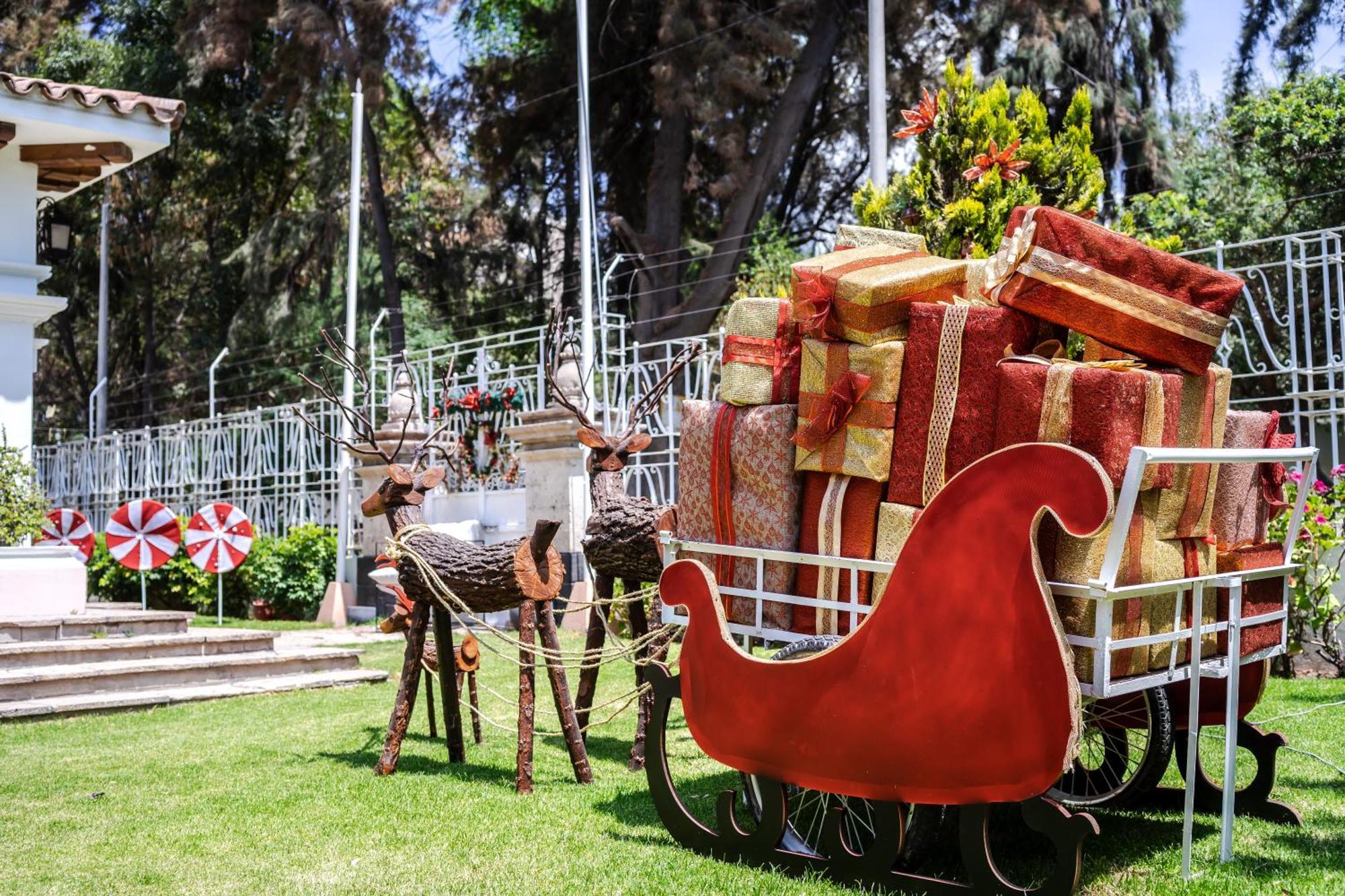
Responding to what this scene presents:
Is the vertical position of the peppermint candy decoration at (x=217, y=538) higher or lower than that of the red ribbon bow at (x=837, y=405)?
lower

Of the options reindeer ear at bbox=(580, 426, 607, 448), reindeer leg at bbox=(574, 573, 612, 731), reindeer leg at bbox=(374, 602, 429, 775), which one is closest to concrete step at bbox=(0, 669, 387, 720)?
reindeer leg at bbox=(574, 573, 612, 731)

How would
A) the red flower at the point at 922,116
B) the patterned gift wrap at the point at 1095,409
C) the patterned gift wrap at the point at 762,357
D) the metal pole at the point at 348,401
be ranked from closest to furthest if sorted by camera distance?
the patterned gift wrap at the point at 1095,409 → the patterned gift wrap at the point at 762,357 → the red flower at the point at 922,116 → the metal pole at the point at 348,401

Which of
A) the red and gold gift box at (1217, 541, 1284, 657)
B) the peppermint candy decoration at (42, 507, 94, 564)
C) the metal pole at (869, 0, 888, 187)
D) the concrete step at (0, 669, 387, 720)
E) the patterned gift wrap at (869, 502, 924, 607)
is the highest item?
the metal pole at (869, 0, 888, 187)

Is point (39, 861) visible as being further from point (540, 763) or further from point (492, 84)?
point (492, 84)

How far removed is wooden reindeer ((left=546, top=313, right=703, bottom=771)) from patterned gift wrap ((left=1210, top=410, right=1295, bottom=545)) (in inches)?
87.0

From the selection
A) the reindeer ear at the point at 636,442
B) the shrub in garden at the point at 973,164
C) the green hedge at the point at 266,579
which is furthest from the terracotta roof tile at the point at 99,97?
the shrub in garden at the point at 973,164

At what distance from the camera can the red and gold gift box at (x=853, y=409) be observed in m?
3.68

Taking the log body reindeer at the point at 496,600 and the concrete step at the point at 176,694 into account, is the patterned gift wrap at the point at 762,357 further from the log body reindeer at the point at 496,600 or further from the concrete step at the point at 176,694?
the concrete step at the point at 176,694

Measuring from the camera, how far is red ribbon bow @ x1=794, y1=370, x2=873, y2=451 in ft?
12.1

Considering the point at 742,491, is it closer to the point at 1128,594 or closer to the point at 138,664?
the point at 1128,594

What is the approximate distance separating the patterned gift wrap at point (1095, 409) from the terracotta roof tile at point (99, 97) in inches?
313

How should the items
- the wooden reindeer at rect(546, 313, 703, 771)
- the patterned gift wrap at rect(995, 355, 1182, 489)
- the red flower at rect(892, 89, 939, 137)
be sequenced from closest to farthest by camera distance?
the patterned gift wrap at rect(995, 355, 1182, 489) → the wooden reindeer at rect(546, 313, 703, 771) → the red flower at rect(892, 89, 939, 137)

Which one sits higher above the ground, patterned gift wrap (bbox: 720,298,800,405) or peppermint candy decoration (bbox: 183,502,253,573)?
patterned gift wrap (bbox: 720,298,800,405)

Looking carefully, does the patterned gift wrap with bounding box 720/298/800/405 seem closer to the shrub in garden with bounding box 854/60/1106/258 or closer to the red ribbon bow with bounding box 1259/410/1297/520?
the red ribbon bow with bounding box 1259/410/1297/520
